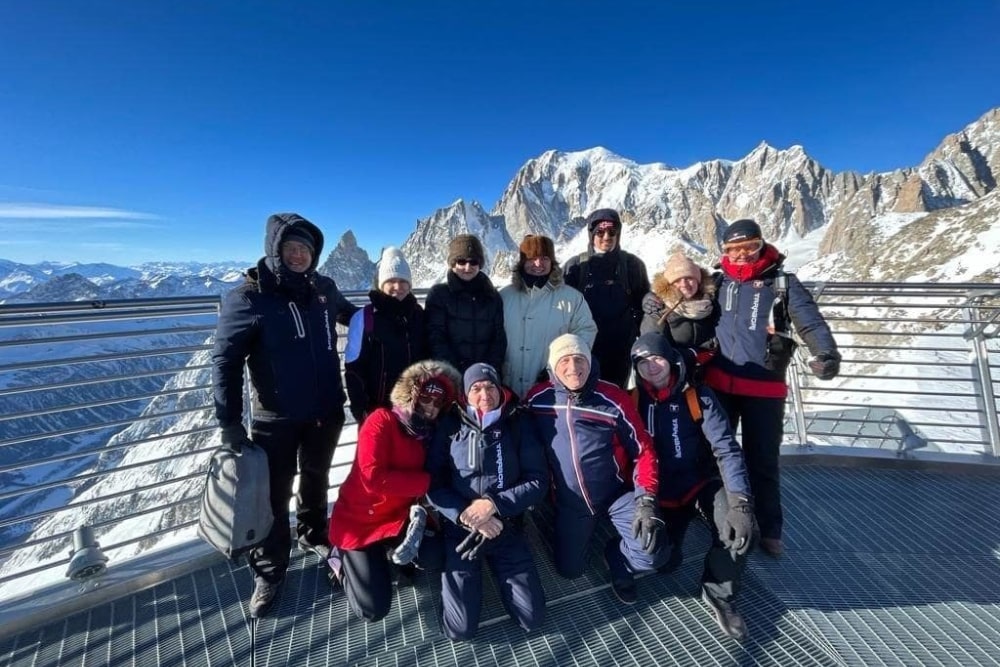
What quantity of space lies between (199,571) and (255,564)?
54 centimetres

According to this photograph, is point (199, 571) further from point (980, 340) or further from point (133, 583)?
point (980, 340)

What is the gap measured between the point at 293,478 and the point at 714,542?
8.66 ft

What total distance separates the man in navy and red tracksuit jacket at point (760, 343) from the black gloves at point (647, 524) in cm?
95

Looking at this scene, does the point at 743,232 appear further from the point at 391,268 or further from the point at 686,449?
the point at 391,268

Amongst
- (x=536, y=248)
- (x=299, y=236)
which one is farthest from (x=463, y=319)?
(x=299, y=236)

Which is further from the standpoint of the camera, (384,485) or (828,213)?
(828,213)

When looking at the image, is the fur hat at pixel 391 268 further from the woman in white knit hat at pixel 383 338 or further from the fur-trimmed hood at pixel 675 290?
the fur-trimmed hood at pixel 675 290

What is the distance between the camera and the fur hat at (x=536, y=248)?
3.39 metres

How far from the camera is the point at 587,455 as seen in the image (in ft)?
9.38

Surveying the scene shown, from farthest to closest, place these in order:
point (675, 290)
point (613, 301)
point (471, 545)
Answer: point (613, 301) → point (675, 290) → point (471, 545)

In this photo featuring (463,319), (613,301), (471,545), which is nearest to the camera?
(471,545)

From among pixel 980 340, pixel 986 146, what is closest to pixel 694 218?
pixel 986 146

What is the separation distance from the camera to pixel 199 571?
305cm

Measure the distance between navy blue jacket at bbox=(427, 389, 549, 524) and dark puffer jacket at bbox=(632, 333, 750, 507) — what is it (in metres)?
0.77
